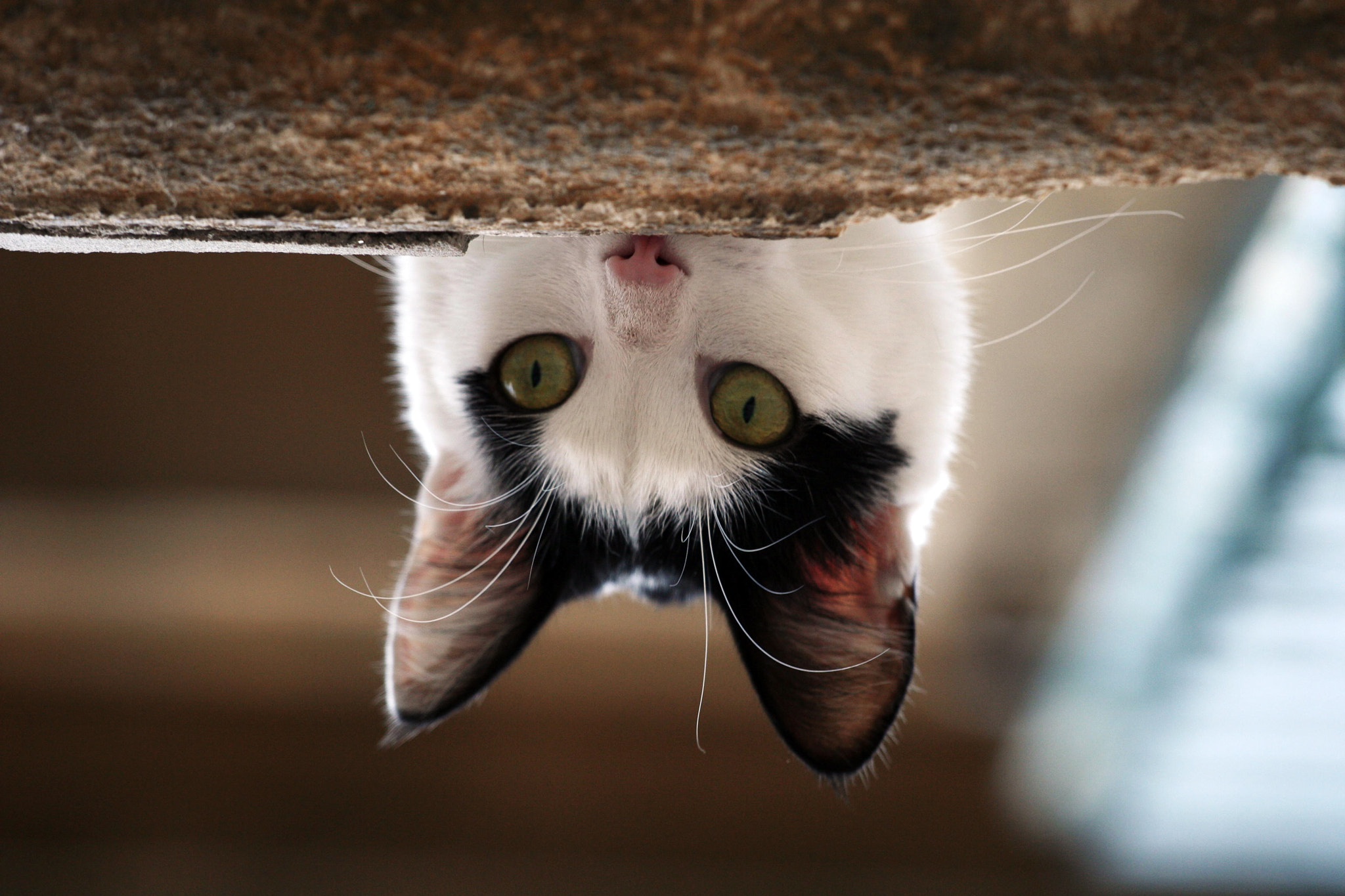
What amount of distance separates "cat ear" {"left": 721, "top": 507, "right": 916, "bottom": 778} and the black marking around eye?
0.7 inches

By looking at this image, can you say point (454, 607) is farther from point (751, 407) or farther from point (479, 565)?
point (751, 407)

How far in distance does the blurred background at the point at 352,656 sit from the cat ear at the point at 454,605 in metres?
0.95

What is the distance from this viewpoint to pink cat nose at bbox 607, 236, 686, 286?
775mm

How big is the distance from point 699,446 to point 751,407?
66 mm

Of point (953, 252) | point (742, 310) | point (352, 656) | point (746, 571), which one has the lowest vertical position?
point (352, 656)

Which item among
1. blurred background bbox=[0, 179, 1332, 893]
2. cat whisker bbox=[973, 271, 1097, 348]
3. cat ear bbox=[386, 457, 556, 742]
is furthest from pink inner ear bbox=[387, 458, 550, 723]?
blurred background bbox=[0, 179, 1332, 893]

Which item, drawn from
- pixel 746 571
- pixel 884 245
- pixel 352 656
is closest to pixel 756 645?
pixel 746 571

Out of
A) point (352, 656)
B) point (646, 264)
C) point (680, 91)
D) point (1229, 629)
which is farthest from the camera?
point (352, 656)

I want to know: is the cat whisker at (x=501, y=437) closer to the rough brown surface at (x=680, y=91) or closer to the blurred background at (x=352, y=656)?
the rough brown surface at (x=680, y=91)

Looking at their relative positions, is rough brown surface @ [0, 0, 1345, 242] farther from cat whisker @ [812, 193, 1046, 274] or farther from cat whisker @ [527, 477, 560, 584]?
cat whisker @ [527, 477, 560, 584]

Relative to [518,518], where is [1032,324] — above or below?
above

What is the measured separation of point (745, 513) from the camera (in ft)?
2.98

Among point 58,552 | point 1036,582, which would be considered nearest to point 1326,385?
point 1036,582

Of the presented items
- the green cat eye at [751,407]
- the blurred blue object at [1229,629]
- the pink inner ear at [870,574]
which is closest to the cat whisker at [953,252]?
the green cat eye at [751,407]
